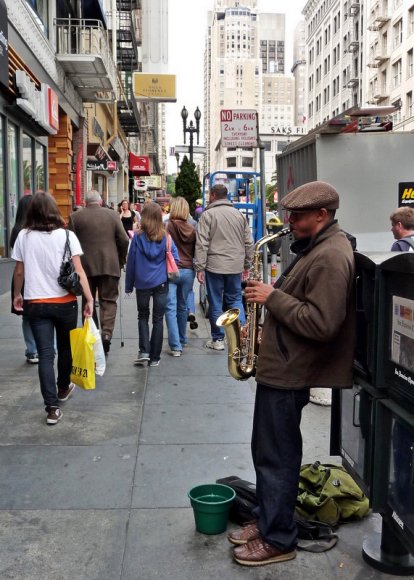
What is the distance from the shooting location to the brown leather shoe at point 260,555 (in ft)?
10.8

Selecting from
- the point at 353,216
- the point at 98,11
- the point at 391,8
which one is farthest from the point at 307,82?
the point at 353,216

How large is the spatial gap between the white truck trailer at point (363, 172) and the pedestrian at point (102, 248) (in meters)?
2.09

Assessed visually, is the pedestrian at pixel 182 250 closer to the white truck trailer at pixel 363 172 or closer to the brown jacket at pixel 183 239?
the brown jacket at pixel 183 239

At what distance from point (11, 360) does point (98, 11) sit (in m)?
16.3

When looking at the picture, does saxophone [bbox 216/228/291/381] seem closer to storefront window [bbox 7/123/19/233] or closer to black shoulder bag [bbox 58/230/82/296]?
black shoulder bag [bbox 58/230/82/296]

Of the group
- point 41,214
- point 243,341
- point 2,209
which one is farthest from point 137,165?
point 243,341

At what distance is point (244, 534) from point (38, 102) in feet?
40.5

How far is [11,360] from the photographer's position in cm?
761

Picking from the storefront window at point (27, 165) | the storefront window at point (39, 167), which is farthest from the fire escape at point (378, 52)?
the storefront window at point (27, 165)

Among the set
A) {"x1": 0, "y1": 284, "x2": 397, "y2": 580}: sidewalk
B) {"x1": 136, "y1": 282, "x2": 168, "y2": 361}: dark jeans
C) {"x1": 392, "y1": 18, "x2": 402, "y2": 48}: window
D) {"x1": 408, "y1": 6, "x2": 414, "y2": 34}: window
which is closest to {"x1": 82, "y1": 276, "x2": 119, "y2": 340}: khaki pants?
{"x1": 136, "y1": 282, "x2": 168, "y2": 361}: dark jeans

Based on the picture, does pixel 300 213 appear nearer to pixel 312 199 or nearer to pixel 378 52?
pixel 312 199

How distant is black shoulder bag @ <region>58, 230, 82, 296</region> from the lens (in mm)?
5309

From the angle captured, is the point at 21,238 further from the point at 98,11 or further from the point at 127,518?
the point at 98,11

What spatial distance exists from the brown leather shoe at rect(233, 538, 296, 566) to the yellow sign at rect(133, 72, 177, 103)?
36.9 meters
